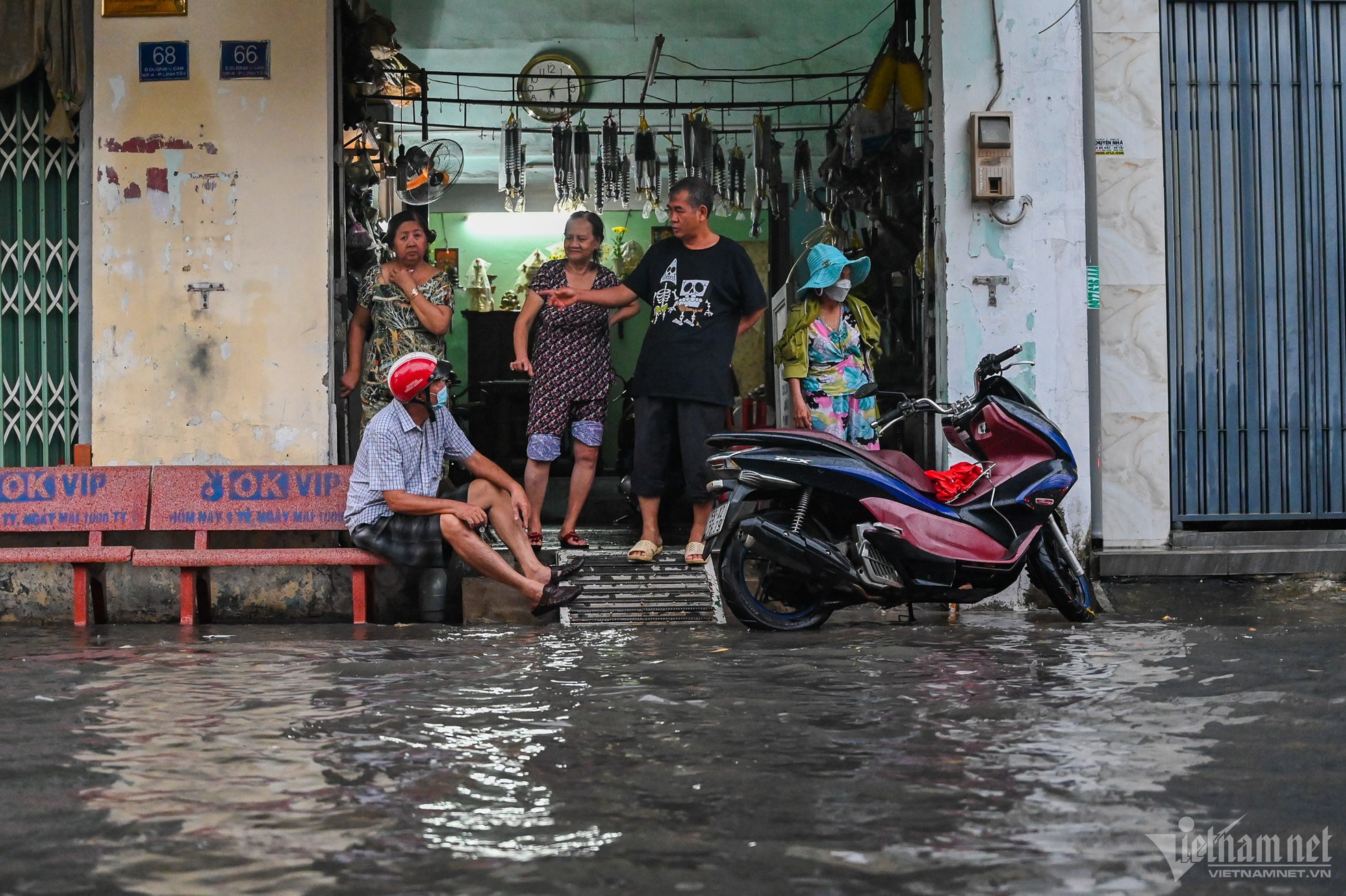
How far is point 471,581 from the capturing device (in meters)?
6.73

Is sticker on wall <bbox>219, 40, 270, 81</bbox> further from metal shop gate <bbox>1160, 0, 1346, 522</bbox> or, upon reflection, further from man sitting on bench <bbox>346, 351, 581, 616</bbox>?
metal shop gate <bbox>1160, 0, 1346, 522</bbox>

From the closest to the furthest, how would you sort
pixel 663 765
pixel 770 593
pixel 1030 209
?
pixel 663 765, pixel 770 593, pixel 1030 209

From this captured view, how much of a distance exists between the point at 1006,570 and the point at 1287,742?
8.20 ft

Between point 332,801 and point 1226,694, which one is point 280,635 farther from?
point 1226,694

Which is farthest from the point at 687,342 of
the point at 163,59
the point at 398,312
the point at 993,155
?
the point at 163,59

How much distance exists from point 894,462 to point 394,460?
237 centimetres

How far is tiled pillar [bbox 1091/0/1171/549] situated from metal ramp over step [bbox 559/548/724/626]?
7.66ft

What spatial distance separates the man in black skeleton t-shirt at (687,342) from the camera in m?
6.84

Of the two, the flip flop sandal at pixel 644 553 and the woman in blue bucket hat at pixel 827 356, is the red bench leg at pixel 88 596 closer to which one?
the flip flop sandal at pixel 644 553

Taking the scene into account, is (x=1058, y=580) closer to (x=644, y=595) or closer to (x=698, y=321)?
(x=644, y=595)

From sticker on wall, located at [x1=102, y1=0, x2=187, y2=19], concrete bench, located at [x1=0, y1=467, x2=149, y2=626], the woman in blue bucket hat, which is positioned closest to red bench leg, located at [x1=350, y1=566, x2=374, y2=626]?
concrete bench, located at [x1=0, y1=467, x2=149, y2=626]

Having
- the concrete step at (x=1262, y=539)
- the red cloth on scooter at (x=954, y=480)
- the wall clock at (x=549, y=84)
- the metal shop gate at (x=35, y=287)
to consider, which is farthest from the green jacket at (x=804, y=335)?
the wall clock at (x=549, y=84)

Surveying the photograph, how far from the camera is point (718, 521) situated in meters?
6.02

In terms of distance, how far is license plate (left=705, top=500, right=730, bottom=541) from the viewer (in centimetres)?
600
